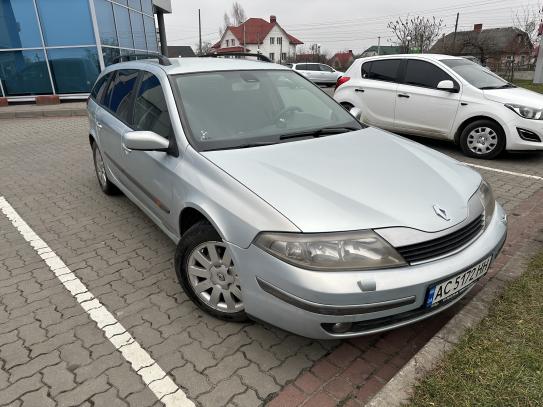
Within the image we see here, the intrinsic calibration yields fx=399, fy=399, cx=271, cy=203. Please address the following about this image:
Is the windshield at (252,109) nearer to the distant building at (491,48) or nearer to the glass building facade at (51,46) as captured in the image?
the glass building facade at (51,46)

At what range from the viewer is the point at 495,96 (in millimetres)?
6070

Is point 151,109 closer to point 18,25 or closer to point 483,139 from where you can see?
point 483,139

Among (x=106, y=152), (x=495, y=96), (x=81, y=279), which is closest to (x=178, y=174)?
(x=81, y=279)

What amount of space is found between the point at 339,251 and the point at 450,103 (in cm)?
545

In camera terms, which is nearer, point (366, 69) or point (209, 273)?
point (209, 273)

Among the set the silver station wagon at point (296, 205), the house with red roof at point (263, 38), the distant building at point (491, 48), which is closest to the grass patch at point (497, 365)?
the silver station wagon at point (296, 205)

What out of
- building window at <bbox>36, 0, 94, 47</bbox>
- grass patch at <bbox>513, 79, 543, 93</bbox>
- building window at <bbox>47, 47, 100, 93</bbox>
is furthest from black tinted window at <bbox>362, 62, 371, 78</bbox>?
grass patch at <bbox>513, 79, 543, 93</bbox>

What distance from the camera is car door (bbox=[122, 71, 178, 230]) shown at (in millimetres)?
2910

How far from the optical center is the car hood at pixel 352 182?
2.09m

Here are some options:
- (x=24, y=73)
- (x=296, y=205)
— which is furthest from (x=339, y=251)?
(x=24, y=73)

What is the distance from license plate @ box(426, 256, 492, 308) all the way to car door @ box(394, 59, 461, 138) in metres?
4.81

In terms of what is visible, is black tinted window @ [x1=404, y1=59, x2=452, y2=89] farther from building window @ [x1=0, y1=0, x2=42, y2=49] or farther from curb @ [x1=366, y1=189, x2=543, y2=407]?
building window @ [x1=0, y1=0, x2=42, y2=49]

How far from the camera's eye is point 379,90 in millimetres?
7312

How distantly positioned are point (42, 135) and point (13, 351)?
8.43 metres
